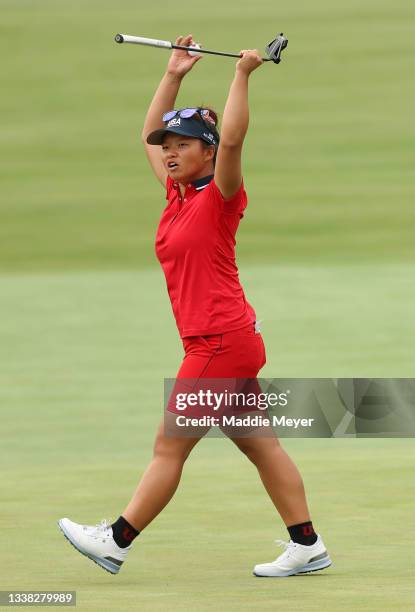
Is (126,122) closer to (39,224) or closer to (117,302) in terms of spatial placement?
(39,224)

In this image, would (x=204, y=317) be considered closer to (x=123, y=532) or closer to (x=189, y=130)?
(x=189, y=130)

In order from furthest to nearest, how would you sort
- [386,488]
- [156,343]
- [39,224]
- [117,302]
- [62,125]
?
[62,125]
[39,224]
[117,302]
[156,343]
[386,488]

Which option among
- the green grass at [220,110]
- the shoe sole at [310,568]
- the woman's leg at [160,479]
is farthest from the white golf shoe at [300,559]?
the green grass at [220,110]

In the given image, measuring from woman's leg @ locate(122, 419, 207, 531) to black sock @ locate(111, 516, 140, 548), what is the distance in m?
0.02

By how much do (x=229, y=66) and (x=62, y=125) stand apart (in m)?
3.81

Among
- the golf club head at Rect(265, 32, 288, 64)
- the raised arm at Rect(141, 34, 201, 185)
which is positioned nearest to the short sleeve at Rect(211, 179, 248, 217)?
the golf club head at Rect(265, 32, 288, 64)

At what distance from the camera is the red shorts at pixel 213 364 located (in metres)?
6.20

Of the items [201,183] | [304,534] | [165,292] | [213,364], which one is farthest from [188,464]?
[165,292]

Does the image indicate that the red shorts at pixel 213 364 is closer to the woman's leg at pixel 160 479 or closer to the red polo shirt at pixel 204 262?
the red polo shirt at pixel 204 262

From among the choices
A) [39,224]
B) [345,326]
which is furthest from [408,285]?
[39,224]

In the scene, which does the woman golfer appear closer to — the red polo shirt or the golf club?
the red polo shirt

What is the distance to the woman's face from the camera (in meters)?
6.32

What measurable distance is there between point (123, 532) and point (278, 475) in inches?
25.9

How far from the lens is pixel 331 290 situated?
14930 mm
